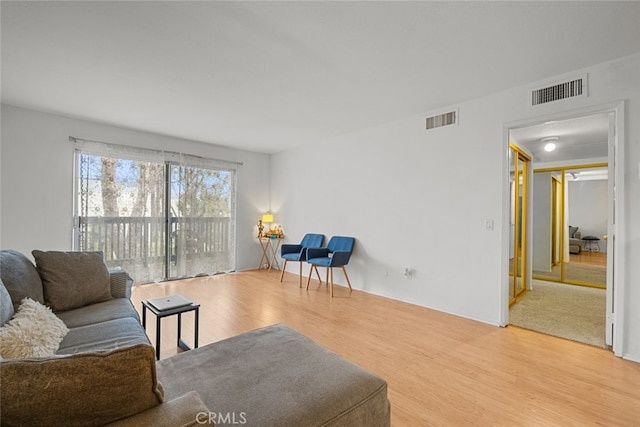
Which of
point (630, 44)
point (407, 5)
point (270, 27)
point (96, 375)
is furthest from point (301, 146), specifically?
point (96, 375)

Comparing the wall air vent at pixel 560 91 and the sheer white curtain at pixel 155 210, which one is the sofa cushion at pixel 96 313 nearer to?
the sheer white curtain at pixel 155 210

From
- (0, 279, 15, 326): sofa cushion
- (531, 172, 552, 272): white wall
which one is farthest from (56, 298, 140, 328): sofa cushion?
(531, 172, 552, 272): white wall

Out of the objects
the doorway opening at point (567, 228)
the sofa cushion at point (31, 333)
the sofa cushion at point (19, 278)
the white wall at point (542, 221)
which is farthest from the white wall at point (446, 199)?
the sofa cushion at point (19, 278)

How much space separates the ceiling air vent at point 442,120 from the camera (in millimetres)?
3457

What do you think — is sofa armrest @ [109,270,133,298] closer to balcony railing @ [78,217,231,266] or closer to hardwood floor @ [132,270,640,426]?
hardwood floor @ [132,270,640,426]

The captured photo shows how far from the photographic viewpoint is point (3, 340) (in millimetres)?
1259

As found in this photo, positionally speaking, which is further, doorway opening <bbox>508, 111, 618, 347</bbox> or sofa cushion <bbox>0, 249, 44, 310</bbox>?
doorway opening <bbox>508, 111, 618, 347</bbox>

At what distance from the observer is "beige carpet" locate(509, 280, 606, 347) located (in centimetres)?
290

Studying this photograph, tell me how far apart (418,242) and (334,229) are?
1.59m

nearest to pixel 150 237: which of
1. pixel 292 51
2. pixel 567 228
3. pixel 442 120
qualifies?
pixel 292 51

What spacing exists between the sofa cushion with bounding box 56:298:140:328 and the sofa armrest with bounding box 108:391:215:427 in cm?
160

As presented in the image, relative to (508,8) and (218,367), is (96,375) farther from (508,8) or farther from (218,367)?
(508,8)

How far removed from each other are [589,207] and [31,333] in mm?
8048

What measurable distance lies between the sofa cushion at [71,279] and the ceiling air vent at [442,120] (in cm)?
388
